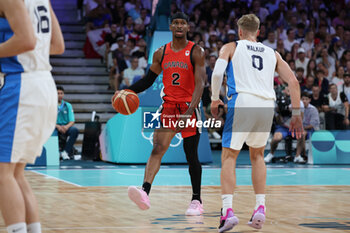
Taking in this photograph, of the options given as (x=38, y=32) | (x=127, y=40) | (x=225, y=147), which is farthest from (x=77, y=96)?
(x=38, y=32)

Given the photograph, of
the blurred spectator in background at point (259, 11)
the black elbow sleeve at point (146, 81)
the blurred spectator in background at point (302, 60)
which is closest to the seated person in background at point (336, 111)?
the blurred spectator in background at point (302, 60)

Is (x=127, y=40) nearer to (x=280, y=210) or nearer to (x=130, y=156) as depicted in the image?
(x=130, y=156)

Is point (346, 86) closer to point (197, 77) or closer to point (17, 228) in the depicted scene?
point (197, 77)

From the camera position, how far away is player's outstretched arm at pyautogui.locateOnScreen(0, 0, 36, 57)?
3.57m

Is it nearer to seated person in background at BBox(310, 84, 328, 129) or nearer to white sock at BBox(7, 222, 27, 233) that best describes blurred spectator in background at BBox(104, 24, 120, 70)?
seated person in background at BBox(310, 84, 328, 129)

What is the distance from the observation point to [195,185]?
22.4 feet

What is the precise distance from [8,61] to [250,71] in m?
2.52

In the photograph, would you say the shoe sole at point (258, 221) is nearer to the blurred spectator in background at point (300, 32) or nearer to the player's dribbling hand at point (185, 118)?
the player's dribbling hand at point (185, 118)

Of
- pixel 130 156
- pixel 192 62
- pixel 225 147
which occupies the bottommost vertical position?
pixel 130 156

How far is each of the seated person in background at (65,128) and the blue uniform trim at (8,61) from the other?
34.8 feet

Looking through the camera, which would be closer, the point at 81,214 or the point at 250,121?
the point at 250,121

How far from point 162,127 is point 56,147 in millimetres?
6824

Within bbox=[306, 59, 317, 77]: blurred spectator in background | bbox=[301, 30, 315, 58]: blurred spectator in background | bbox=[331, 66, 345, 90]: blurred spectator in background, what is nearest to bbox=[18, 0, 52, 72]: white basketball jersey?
bbox=[331, 66, 345, 90]: blurred spectator in background

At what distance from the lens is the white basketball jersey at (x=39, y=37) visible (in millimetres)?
3746
